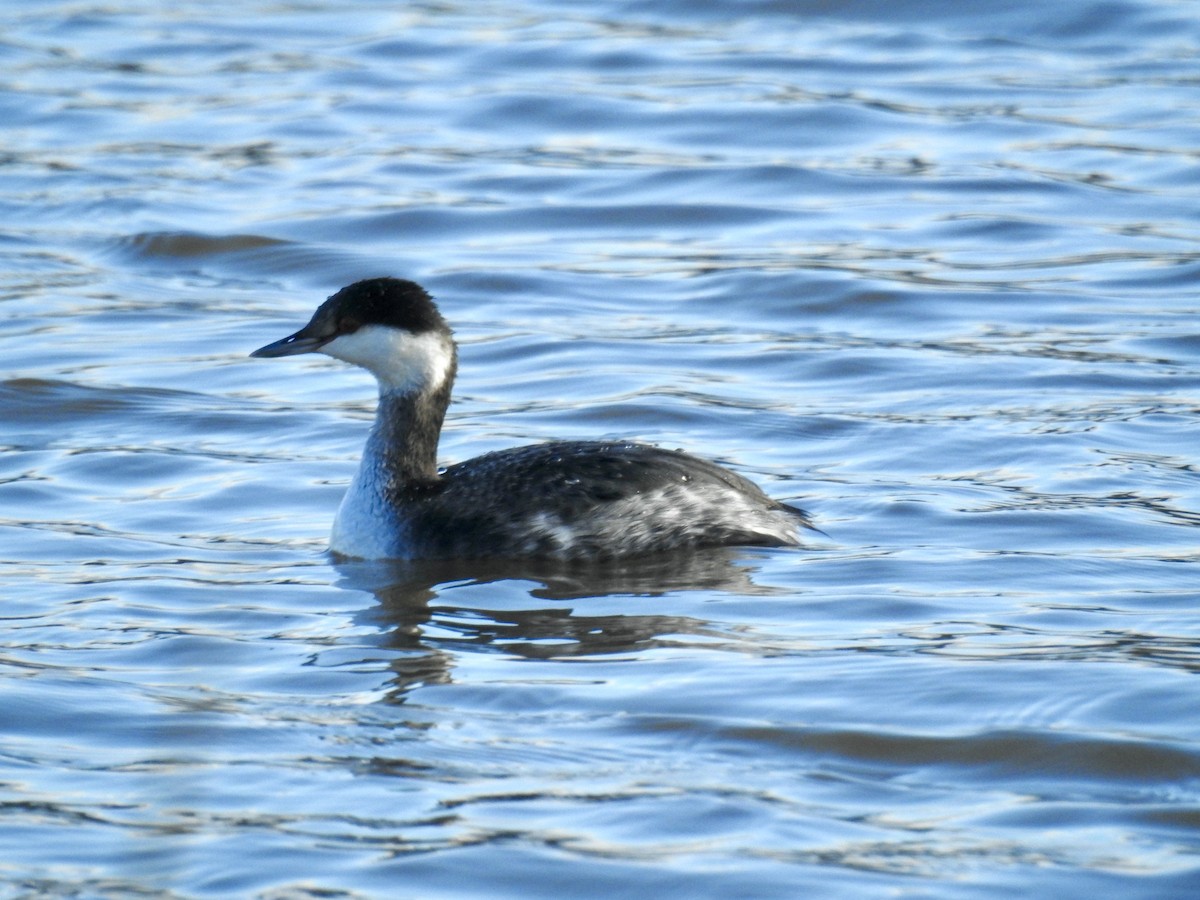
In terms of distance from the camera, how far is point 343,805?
5719 mm

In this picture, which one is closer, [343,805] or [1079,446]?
[343,805]

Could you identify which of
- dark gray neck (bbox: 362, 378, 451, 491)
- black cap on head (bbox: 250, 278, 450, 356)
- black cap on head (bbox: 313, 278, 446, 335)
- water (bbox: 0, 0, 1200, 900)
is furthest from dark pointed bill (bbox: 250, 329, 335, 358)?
water (bbox: 0, 0, 1200, 900)

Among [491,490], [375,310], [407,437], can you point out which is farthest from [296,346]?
[491,490]

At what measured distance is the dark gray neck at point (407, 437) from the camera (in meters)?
8.55

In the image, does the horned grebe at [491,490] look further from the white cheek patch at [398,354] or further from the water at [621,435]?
the water at [621,435]

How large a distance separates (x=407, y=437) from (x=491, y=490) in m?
0.58

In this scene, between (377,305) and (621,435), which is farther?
(621,435)

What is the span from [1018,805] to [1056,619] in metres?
1.64

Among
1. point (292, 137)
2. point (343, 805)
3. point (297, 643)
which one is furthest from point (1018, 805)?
point (292, 137)

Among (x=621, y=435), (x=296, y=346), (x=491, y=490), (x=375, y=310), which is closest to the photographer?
(x=491, y=490)

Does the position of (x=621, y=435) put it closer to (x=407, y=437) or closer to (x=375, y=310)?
(x=407, y=437)

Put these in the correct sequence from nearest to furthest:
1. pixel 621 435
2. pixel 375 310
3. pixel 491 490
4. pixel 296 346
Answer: pixel 491 490
pixel 375 310
pixel 296 346
pixel 621 435

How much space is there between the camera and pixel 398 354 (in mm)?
8578

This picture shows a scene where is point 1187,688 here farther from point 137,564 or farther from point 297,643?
point 137,564
